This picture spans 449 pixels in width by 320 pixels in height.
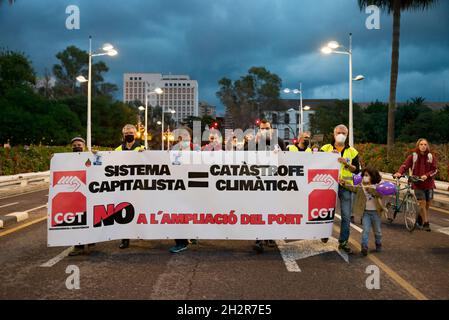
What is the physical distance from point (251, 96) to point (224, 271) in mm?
115047

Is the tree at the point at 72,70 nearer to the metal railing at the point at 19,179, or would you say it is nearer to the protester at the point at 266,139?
Answer: the metal railing at the point at 19,179

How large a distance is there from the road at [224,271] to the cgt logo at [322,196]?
0.59m

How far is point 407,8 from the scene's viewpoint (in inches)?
1041

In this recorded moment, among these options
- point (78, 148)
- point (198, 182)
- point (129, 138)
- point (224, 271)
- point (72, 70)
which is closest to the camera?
point (224, 271)

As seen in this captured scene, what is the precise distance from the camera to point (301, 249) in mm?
7289

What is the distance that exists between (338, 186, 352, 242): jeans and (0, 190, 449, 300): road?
1.17 feet

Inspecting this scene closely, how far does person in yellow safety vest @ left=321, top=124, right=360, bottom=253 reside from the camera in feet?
23.3

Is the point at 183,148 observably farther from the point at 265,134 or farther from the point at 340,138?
the point at 340,138

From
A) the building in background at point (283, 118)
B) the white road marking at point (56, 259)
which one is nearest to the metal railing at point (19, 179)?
the white road marking at point (56, 259)

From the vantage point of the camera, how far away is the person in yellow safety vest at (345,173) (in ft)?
23.3

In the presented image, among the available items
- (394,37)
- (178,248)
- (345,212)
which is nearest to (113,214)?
(178,248)
